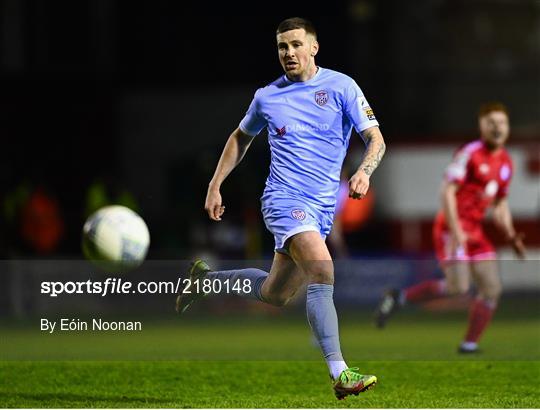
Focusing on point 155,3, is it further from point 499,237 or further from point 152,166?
point 499,237

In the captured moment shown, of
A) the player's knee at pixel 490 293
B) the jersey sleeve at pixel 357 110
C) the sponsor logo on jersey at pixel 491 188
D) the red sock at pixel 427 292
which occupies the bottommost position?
the red sock at pixel 427 292

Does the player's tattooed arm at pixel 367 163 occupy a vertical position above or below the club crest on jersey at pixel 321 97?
below

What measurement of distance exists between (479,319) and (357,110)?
4.56 meters

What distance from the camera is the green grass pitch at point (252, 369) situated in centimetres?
975

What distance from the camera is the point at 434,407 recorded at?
925 cm

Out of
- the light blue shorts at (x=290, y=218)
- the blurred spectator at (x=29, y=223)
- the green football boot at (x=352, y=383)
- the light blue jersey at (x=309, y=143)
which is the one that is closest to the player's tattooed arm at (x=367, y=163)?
the light blue jersey at (x=309, y=143)

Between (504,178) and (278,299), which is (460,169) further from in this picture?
(278,299)

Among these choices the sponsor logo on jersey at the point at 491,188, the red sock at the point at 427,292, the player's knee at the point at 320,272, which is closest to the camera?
the player's knee at the point at 320,272

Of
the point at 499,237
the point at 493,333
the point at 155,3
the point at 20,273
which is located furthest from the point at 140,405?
the point at 155,3

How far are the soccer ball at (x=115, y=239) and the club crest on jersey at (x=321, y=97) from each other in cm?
240

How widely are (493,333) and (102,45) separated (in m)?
14.8

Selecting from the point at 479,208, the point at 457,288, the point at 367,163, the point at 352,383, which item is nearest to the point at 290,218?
the point at 367,163

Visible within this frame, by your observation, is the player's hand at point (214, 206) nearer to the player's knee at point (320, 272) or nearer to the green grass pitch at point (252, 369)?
the player's knee at point (320, 272)

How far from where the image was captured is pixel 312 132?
9.38 meters
